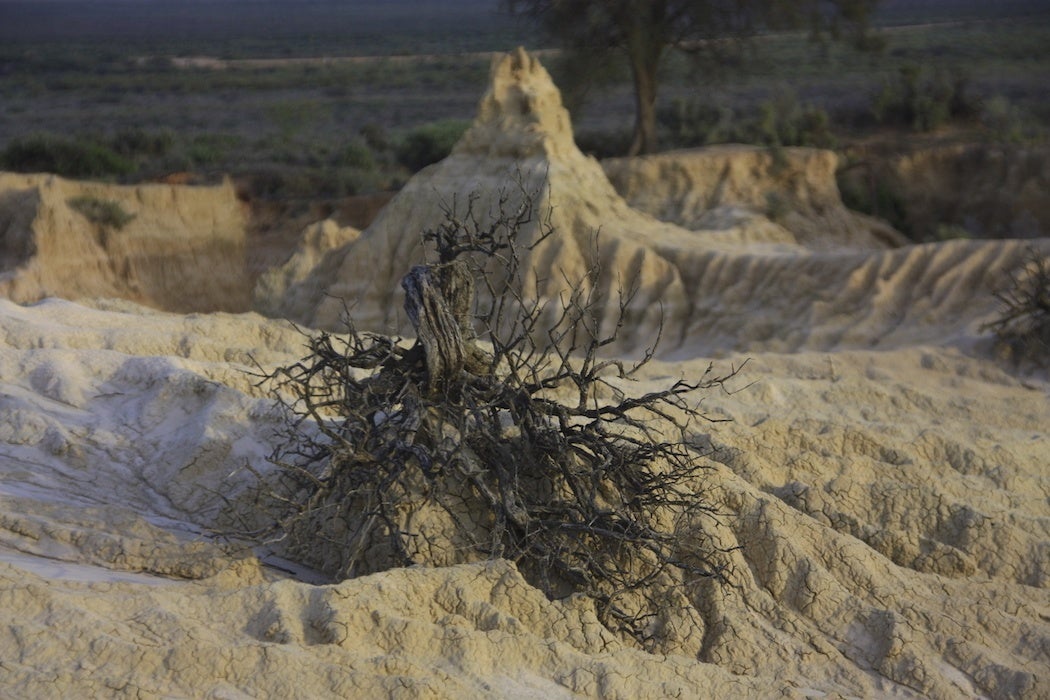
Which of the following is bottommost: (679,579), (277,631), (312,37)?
(312,37)

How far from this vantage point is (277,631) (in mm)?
6254

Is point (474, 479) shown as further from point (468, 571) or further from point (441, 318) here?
point (441, 318)

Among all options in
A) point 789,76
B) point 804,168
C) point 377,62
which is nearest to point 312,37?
point 377,62

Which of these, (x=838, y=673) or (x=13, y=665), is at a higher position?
(x=13, y=665)

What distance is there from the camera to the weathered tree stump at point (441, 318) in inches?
312

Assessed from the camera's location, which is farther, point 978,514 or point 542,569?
point 978,514

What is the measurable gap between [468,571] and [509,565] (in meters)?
0.22

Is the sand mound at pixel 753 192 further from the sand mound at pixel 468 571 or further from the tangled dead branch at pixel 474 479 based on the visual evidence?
the tangled dead branch at pixel 474 479

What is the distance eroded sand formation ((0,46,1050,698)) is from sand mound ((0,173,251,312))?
8845mm

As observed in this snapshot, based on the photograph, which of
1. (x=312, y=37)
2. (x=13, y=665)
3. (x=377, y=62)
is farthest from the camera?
(x=312, y=37)

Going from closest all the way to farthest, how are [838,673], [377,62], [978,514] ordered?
[838,673], [978,514], [377,62]

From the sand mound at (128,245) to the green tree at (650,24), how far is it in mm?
6512

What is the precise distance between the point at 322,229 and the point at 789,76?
31584 mm

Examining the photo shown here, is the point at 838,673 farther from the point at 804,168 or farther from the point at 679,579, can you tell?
the point at 804,168
